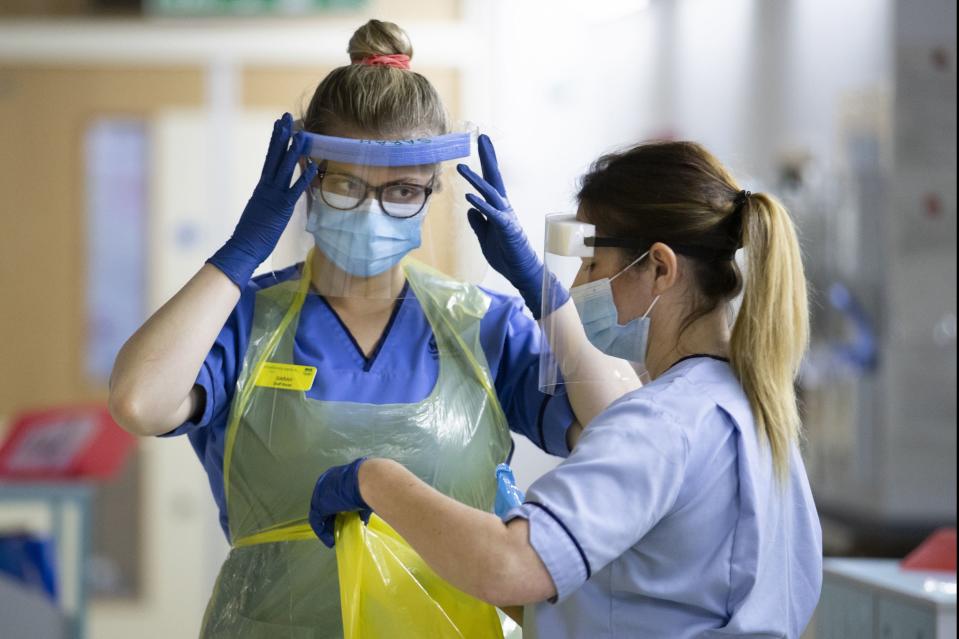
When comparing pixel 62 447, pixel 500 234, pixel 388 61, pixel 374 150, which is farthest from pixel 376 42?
pixel 62 447

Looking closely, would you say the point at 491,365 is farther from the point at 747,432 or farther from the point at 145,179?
the point at 145,179

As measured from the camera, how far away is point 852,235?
4516 millimetres

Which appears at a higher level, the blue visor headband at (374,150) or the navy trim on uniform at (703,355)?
the blue visor headband at (374,150)

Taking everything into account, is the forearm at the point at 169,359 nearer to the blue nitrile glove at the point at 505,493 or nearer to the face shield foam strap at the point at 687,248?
the blue nitrile glove at the point at 505,493

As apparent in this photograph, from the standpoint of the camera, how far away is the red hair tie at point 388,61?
1589 millimetres

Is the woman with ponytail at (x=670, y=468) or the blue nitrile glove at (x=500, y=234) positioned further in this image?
A: the blue nitrile glove at (x=500, y=234)

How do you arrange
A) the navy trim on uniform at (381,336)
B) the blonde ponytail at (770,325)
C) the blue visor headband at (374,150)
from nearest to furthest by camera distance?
the blonde ponytail at (770,325), the blue visor headband at (374,150), the navy trim on uniform at (381,336)

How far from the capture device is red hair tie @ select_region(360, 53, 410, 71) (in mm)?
1589

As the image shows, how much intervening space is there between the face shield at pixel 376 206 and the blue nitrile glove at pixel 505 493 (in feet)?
1.11

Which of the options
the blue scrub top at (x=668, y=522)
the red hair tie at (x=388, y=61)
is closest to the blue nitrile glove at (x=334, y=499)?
the blue scrub top at (x=668, y=522)

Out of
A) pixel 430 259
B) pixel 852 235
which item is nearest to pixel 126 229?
pixel 852 235

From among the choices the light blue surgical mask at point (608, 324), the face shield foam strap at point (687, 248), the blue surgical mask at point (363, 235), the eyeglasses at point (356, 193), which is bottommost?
the light blue surgical mask at point (608, 324)

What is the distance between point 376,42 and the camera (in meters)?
1.60

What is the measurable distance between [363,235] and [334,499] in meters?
0.39
